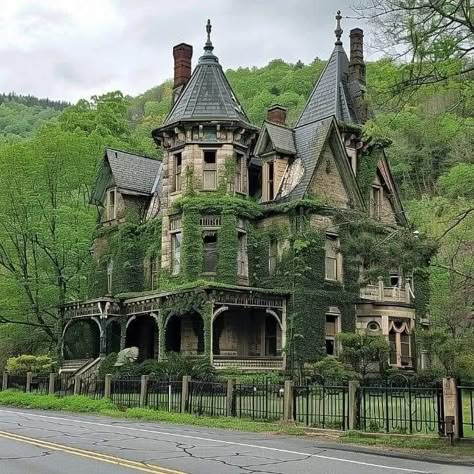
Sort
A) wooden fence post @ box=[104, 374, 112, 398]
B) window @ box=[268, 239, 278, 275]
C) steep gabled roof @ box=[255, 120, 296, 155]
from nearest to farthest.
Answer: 1. wooden fence post @ box=[104, 374, 112, 398]
2. window @ box=[268, 239, 278, 275]
3. steep gabled roof @ box=[255, 120, 296, 155]

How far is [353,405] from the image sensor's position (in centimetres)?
1748

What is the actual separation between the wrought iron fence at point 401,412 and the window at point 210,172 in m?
18.2

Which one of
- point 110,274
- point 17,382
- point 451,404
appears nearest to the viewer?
point 451,404

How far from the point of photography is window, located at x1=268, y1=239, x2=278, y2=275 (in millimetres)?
34656

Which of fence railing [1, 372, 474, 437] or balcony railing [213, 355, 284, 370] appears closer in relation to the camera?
fence railing [1, 372, 474, 437]

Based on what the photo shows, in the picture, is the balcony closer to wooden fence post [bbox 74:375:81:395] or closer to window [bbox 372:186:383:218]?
window [bbox 372:186:383:218]

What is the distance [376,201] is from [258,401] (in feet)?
68.8

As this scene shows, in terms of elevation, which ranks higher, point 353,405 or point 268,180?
point 268,180

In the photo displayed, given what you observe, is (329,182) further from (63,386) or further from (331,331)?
(63,386)

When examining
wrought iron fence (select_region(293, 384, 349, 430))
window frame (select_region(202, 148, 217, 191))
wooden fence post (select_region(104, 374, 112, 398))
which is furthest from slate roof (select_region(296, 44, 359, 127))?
wrought iron fence (select_region(293, 384, 349, 430))

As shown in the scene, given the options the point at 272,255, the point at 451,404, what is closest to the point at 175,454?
the point at 451,404

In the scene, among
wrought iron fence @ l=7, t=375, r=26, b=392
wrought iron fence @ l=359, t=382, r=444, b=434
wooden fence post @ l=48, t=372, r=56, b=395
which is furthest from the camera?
wrought iron fence @ l=7, t=375, r=26, b=392

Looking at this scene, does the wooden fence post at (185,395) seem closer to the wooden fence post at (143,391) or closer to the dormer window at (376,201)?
the wooden fence post at (143,391)

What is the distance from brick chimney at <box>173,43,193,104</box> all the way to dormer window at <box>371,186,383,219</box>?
1277 centimetres
